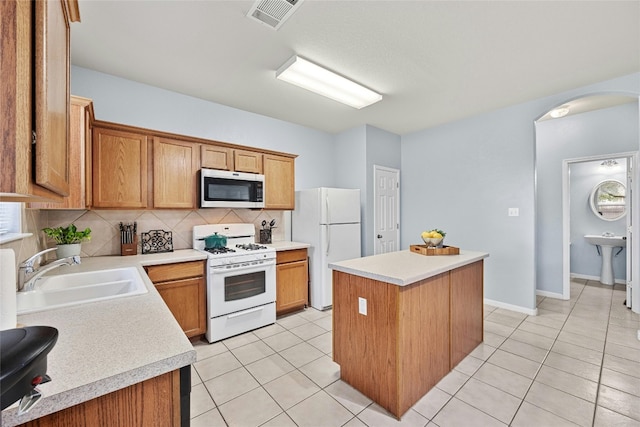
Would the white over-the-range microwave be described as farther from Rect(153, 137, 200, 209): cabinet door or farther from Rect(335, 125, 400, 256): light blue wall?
Rect(335, 125, 400, 256): light blue wall

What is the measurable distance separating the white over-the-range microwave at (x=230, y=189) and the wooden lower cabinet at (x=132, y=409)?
7.80ft

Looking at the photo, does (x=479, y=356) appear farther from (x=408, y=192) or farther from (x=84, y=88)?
(x=84, y=88)

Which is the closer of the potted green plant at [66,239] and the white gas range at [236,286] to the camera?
the potted green plant at [66,239]

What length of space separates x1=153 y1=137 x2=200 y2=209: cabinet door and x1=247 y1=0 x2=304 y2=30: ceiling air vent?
157 cm

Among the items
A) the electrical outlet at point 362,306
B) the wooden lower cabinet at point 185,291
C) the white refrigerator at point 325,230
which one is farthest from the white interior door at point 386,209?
the wooden lower cabinet at point 185,291

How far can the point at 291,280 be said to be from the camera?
11.6ft

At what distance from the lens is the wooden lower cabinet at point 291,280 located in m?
3.42

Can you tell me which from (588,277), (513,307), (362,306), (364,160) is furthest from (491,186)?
(588,277)

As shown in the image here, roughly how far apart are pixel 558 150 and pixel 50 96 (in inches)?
228

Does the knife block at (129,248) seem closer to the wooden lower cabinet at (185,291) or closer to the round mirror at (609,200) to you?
the wooden lower cabinet at (185,291)

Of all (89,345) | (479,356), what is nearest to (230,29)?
(89,345)

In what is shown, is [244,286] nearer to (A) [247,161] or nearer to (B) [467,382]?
(A) [247,161]

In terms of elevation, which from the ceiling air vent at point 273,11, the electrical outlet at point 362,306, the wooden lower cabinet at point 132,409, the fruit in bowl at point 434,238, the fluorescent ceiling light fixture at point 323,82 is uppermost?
the ceiling air vent at point 273,11

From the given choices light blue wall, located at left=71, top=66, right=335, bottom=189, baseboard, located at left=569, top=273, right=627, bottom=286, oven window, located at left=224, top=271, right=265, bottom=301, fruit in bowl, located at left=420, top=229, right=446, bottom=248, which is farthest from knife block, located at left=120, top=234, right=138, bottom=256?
baseboard, located at left=569, top=273, right=627, bottom=286
